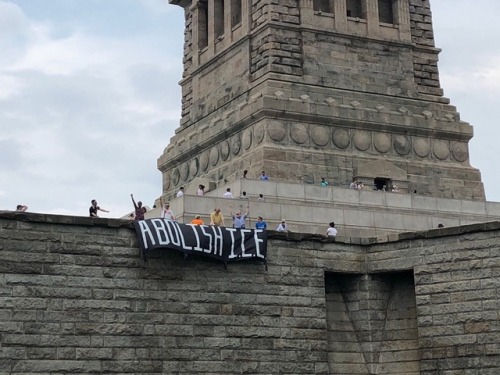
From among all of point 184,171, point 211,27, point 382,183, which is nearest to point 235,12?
point 211,27

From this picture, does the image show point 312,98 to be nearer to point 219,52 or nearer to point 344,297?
point 219,52

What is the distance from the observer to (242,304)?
89.4ft

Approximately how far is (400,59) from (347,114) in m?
4.77

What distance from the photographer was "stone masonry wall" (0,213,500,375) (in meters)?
24.7

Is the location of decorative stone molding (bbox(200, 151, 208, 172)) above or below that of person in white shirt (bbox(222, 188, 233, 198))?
above

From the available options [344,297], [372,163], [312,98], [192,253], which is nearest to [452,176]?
[372,163]

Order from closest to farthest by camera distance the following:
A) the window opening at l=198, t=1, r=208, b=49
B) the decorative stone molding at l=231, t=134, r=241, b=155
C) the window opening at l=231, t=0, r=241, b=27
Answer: the decorative stone molding at l=231, t=134, r=241, b=155, the window opening at l=231, t=0, r=241, b=27, the window opening at l=198, t=1, r=208, b=49

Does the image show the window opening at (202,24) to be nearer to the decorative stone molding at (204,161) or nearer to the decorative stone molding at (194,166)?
the decorative stone molding at (194,166)

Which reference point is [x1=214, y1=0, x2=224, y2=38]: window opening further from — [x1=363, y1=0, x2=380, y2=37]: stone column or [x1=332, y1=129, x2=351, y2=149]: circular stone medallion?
[x1=332, y1=129, x2=351, y2=149]: circular stone medallion

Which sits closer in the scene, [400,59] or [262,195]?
[262,195]

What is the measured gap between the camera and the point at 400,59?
46469 millimetres

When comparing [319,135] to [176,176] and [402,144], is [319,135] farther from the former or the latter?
[176,176]

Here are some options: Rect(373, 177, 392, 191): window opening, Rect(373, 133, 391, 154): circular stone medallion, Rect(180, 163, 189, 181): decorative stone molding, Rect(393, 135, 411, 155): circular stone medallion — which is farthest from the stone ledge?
Rect(180, 163, 189, 181): decorative stone molding

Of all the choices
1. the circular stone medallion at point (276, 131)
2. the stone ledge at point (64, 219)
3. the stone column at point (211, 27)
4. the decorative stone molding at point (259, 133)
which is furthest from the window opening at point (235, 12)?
the stone ledge at point (64, 219)
